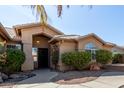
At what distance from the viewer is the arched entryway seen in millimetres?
→ 19562

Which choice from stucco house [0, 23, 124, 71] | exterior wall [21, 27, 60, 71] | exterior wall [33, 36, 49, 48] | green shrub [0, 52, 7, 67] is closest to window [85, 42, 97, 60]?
stucco house [0, 23, 124, 71]

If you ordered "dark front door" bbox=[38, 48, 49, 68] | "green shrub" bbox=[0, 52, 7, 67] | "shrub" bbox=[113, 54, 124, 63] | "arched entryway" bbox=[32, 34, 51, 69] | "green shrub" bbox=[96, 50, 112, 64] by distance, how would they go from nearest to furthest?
"green shrub" bbox=[0, 52, 7, 67] < "green shrub" bbox=[96, 50, 112, 64] < "arched entryway" bbox=[32, 34, 51, 69] < "dark front door" bbox=[38, 48, 49, 68] < "shrub" bbox=[113, 54, 124, 63]

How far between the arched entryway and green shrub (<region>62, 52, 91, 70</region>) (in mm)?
3724

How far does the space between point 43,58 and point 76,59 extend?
5.77 meters

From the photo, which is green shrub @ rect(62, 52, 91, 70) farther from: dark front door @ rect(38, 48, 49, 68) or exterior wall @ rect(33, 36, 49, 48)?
dark front door @ rect(38, 48, 49, 68)

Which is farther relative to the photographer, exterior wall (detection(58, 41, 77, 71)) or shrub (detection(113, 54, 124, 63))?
shrub (detection(113, 54, 124, 63))

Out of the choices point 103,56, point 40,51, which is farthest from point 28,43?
point 103,56

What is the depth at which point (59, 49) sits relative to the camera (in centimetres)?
1695

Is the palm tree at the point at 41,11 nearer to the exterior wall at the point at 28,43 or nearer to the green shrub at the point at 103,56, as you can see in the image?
the exterior wall at the point at 28,43

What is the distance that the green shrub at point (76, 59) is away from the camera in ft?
53.5

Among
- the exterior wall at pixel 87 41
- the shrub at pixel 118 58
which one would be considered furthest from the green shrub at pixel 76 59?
the shrub at pixel 118 58

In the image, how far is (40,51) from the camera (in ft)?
68.2
